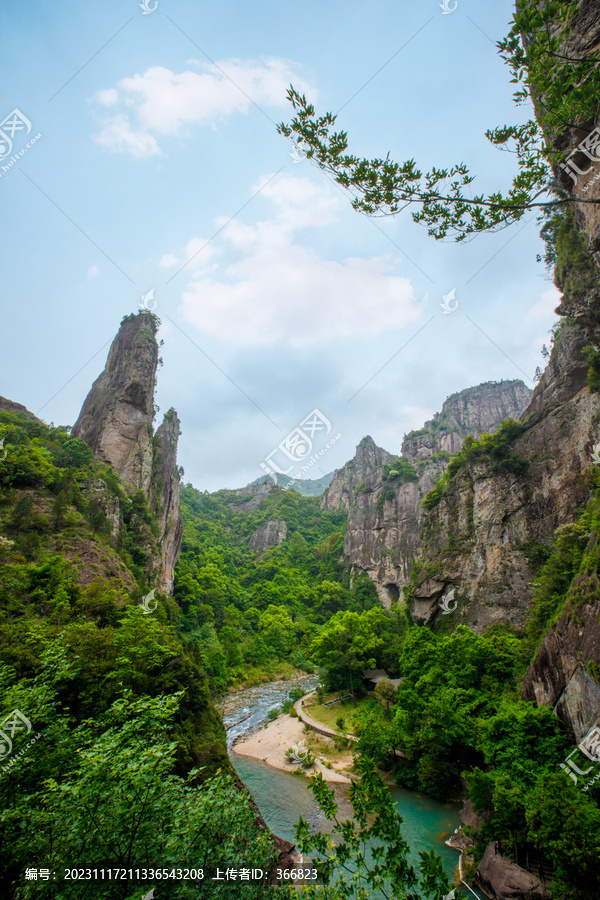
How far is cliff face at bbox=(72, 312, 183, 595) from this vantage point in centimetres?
3803

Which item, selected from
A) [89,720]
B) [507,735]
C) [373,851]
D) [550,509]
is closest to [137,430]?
[89,720]

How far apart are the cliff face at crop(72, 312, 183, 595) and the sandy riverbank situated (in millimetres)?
14596

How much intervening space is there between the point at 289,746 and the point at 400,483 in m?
51.1

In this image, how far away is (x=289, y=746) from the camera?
24172 mm

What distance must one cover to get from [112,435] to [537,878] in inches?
1571

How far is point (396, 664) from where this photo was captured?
31266mm

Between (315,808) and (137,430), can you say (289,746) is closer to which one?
(315,808)

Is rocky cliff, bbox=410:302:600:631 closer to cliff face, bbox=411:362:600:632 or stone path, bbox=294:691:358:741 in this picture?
cliff face, bbox=411:362:600:632

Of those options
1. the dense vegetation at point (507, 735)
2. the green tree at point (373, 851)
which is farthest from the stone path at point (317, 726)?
the green tree at point (373, 851)

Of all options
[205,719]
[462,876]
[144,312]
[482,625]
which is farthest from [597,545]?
[144,312]

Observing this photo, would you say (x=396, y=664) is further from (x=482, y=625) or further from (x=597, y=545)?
(x=597, y=545)

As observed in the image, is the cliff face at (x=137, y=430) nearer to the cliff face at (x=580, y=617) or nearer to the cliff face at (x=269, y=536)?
the cliff face at (x=580, y=617)

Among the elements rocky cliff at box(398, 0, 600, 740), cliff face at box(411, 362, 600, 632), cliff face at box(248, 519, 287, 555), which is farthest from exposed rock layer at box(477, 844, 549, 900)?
cliff face at box(248, 519, 287, 555)

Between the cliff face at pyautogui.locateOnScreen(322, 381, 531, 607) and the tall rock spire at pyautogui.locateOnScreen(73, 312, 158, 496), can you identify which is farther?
the cliff face at pyautogui.locateOnScreen(322, 381, 531, 607)
